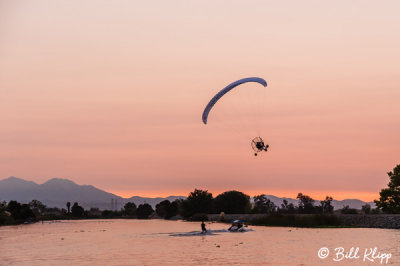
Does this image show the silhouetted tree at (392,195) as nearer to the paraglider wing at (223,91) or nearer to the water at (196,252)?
the water at (196,252)

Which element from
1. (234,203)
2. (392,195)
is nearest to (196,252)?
(392,195)

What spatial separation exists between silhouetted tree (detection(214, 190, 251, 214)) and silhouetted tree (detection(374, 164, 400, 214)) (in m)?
77.0

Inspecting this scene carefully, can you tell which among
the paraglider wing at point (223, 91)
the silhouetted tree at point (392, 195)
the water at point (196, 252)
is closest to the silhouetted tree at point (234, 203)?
the silhouetted tree at point (392, 195)

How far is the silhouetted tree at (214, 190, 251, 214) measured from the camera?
636 ft

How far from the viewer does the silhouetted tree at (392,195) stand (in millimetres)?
117938

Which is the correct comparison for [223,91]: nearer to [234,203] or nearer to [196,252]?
[196,252]

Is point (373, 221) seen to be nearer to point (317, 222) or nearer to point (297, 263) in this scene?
point (317, 222)

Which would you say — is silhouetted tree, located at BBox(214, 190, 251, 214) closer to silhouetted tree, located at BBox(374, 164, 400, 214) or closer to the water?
silhouetted tree, located at BBox(374, 164, 400, 214)

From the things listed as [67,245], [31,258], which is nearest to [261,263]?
[31,258]

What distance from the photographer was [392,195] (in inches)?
4670

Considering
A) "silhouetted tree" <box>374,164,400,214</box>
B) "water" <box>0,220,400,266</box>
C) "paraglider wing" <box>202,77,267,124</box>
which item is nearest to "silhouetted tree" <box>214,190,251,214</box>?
"silhouetted tree" <box>374,164,400,214</box>

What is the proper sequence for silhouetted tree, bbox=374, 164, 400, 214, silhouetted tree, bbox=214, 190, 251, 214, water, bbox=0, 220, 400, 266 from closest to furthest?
water, bbox=0, 220, 400, 266
silhouetted tree, bbox=374, 164, 400, 214
silhouetted tree, bbox=214, 190, 251, 214

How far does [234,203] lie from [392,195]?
267ft

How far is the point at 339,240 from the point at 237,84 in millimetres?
24723
